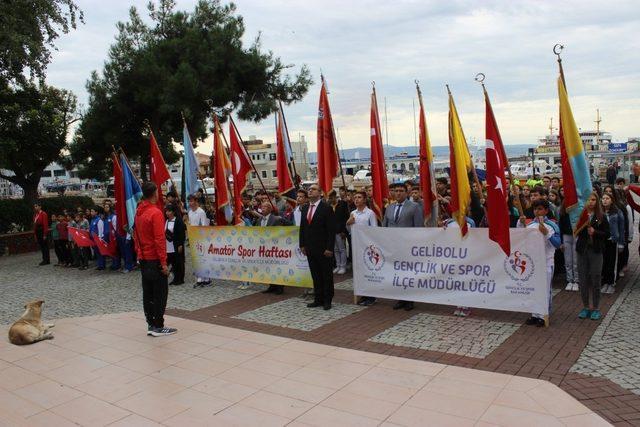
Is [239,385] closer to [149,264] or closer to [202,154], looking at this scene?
[149,264]

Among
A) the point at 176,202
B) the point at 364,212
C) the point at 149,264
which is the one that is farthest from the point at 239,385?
the point at 176,202

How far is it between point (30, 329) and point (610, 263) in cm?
901

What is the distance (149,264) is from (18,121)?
1765 cm

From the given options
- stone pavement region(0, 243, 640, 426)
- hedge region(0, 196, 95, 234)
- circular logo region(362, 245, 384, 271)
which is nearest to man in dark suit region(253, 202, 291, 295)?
stone pavement region(0, 243, 640, 426)

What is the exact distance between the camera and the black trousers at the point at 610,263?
8.70 meters

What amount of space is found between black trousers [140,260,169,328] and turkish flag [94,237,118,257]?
745cm

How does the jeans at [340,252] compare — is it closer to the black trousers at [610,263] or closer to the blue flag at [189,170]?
the blue flag at [189,170]

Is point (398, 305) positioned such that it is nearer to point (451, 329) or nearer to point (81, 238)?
point (451, 329)

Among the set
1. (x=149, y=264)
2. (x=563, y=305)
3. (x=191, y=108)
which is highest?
(x=191, y=108)

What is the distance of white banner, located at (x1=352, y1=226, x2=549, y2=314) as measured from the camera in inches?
276

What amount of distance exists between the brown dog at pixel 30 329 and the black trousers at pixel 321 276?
400cm

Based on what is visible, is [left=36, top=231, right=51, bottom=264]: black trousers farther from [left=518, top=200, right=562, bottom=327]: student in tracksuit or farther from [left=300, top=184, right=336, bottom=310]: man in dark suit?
[left=518, top=200, right=562, bottom=327]: student in tracksuit

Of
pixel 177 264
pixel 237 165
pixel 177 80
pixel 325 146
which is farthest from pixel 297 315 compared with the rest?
pixel 177 80

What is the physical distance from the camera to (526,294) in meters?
7.05
